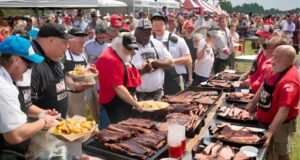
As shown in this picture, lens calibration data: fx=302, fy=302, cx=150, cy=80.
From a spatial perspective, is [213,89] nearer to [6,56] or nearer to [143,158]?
[143,158]

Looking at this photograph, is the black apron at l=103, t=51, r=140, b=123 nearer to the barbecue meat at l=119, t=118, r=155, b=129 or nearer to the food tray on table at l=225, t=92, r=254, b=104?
the barbecue meat at l=119, t=118, r=155, b=129

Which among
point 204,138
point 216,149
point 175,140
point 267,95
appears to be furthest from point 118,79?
point 267,95

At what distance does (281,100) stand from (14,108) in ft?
8.67

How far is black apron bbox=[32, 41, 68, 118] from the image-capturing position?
2.89m

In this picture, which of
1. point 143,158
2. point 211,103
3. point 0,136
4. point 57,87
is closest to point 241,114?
point 211,103

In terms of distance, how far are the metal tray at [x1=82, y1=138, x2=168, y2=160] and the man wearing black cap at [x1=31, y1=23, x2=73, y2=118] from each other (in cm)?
62

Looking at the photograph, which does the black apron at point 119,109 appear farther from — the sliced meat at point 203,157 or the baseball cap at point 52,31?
the sliced meat at point 203,157

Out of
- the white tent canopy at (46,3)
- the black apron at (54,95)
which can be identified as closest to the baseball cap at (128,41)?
the black apron at (54,95)

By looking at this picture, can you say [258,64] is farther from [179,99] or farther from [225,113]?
[179,99]

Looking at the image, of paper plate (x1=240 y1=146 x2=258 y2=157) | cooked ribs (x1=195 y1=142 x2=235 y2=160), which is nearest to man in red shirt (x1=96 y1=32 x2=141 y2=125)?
cooked ribs (x1=195 y1=142 x2=235 y2=160)

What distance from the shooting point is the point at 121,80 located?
3.47 m

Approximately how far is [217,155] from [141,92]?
6.40 feet

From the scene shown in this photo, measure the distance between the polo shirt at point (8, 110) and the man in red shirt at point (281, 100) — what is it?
7.69 feet

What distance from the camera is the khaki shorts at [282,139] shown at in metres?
3.56
